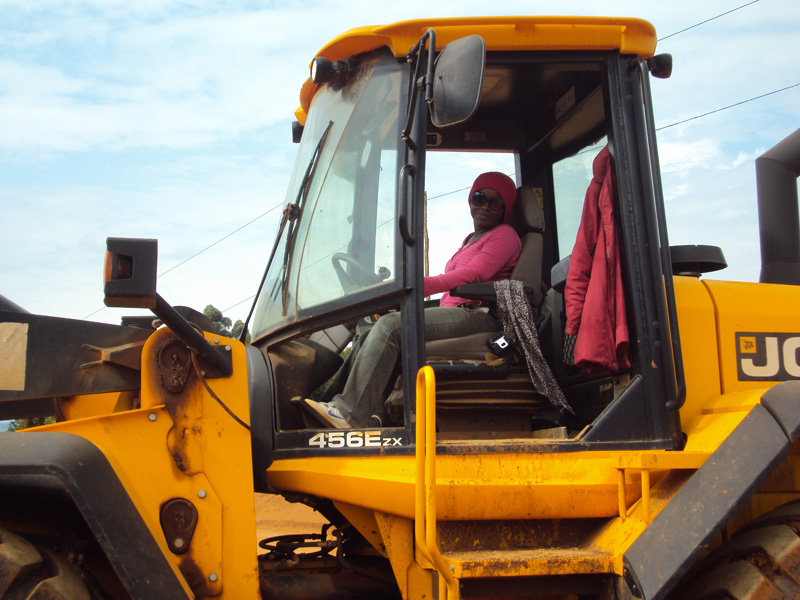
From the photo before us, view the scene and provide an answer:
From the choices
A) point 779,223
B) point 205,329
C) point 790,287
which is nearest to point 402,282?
point 205,329

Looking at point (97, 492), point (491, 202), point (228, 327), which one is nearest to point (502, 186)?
point (491, 202)

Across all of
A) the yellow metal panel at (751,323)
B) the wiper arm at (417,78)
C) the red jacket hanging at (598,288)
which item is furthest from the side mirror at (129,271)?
the yellow metal panel at (751,323)

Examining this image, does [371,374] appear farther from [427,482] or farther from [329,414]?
[427,482]

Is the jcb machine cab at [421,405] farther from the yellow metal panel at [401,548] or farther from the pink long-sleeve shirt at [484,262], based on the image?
the pink long-sleeve shirt at [484,262]

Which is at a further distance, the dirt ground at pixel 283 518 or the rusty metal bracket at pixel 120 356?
the dirt ground at pixel 283 518

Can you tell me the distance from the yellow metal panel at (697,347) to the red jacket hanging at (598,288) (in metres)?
0.28

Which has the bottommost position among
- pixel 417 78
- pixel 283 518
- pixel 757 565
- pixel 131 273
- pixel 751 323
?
pixel 283 518

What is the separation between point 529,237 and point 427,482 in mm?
1879

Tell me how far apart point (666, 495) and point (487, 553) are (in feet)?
2.20

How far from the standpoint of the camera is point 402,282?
9.40 ft

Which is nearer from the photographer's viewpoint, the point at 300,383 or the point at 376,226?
the point at 376,226

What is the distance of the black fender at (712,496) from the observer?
2340 mm

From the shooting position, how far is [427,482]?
7.70 feet

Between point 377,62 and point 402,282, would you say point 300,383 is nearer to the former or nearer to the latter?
point 402,282
